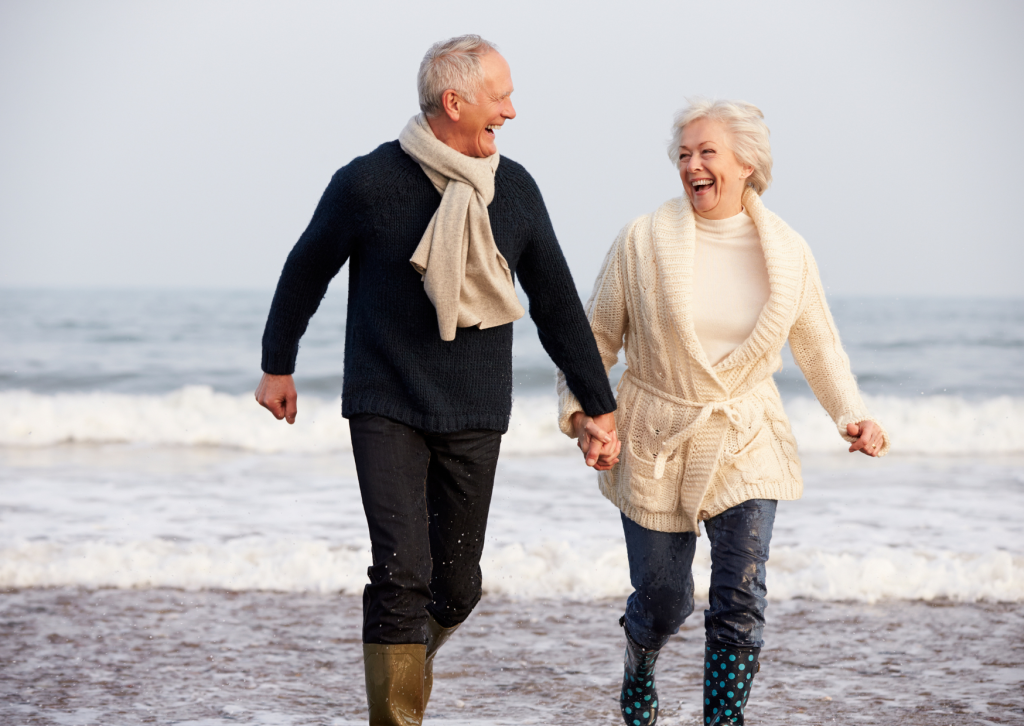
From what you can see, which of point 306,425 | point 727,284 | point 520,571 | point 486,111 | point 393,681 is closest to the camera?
point 393,681

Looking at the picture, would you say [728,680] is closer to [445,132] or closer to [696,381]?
[696,381]

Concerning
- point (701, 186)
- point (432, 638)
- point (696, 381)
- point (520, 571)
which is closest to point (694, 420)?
point (696, 381)

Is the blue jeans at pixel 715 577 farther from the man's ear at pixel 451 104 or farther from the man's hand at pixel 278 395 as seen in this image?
the man's ear at pixel 451 104

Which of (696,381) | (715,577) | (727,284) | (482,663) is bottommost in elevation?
(482,663)

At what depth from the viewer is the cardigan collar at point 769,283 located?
11.1ft

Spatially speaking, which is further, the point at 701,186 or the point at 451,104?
the point at 701,186

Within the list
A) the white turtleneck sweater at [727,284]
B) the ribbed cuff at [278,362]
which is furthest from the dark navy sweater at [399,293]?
the white turtleneck sweater at [727,284]

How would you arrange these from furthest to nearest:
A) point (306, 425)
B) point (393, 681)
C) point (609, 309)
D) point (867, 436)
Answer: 1. point (306, 425)
2. point (609, 309)
3. point (867, 436)
4. point (393, 681)

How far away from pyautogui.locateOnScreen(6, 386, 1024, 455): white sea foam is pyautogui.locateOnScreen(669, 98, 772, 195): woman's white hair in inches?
317

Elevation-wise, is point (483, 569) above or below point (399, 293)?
below

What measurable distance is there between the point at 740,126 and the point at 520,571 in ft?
10.7

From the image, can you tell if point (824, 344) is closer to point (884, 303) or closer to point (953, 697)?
point (953, 697)

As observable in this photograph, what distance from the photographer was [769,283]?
11.2ft

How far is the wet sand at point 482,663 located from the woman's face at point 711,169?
1.79 m
